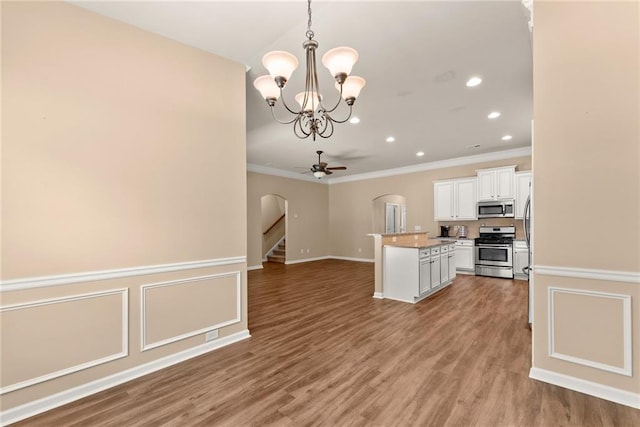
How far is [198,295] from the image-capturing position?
2.78 m

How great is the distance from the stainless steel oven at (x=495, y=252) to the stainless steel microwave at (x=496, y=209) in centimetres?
34

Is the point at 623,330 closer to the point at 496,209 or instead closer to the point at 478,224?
the point at 496,209

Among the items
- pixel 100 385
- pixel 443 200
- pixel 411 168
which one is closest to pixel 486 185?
pixel 443 200

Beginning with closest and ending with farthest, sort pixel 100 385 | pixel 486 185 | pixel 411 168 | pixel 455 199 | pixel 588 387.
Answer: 1. pixel 588 387
2. pixel 100 385
3. pixel 486 185
4. pixel 455 199
5. pixel 411 168

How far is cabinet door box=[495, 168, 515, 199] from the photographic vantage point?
632 cm

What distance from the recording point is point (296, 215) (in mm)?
9234

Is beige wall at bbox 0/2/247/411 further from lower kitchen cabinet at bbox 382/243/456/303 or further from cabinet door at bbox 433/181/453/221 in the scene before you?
cabinet door at bbox 433/181/453/221

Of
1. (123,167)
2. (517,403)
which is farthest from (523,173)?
(123,167)

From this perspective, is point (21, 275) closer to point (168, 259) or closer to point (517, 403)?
point (168, 259)

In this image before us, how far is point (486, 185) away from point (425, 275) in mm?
3450

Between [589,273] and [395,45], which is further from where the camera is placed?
[395,45]

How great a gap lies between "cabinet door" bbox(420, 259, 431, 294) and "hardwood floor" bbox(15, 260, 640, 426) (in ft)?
2.45

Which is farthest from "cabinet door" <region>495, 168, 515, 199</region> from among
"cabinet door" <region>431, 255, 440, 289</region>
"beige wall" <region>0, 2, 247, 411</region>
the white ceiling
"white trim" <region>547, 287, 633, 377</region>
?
"beige wall" <region>0, 2, 247, 411</region>

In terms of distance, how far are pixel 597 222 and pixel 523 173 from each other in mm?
4928
